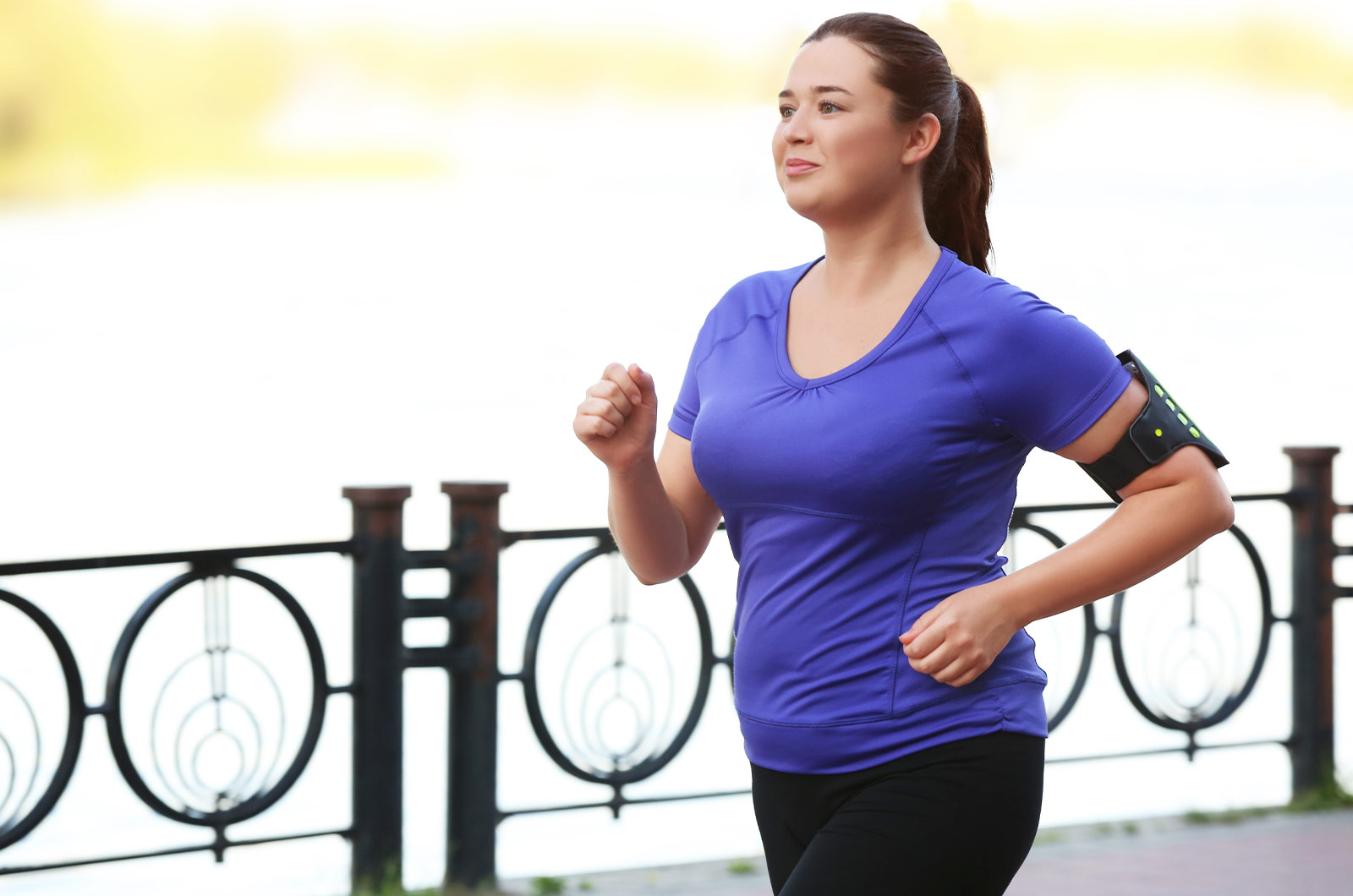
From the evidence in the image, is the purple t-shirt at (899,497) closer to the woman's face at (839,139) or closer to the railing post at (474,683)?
the woman's face at (839,139)

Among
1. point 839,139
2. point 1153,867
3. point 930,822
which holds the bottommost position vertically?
point 1153,867

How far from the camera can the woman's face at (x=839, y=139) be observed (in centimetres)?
202

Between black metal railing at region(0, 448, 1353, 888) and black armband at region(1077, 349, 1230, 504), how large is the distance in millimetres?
2557

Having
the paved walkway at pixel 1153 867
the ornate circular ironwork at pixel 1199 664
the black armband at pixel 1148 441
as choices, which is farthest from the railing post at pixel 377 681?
the black armband at pixel 1148 441

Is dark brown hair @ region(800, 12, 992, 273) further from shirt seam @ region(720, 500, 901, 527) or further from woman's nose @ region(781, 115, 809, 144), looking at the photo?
shirt seam @ region(720, 500, 901, 527)

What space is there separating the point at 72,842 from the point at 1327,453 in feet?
13.7

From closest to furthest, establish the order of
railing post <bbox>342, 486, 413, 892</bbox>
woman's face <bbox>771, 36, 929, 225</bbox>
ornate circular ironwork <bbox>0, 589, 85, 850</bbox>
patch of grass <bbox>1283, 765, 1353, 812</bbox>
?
woman's face <bbox>771, 36, 929, 225</bbox>
ornate circular ironwork <bbox>0, 589, 85, 850</bbox>
railing post <bbox>342, 486, 413, 892</bbox>
patch of grass <bbox>1283, 765, 1353, 812</bbox>

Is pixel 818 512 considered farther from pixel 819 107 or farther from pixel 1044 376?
pixel 819 107

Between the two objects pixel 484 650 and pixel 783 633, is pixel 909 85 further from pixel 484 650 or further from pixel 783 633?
pixel 484 650

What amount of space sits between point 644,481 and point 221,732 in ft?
8.29

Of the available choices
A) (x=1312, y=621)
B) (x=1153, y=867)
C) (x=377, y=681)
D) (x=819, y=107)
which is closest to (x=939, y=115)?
(x=819, y=107)

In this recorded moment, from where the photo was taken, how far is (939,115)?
211 centimetres

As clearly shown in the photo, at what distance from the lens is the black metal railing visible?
157 inches

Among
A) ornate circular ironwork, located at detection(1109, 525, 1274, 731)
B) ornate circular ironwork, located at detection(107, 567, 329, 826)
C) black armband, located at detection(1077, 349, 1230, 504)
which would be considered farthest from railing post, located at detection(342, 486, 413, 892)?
black armband, located at detection(1077, 349, 1230, 504)
